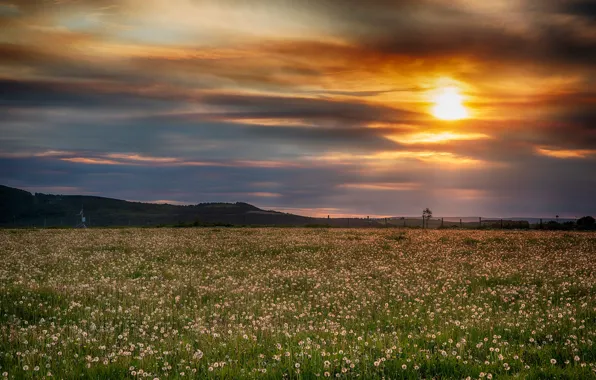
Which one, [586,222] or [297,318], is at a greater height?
[586,222]

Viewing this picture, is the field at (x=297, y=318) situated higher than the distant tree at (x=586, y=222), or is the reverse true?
the distant tree at (x=586, y=222)

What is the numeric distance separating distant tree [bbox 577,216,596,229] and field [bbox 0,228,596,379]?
180ft

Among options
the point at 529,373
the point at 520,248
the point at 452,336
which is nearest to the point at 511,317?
the point at 452,336

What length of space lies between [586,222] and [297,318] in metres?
74.5

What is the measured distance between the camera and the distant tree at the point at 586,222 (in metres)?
71.2

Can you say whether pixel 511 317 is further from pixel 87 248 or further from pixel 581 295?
pixel 87 248

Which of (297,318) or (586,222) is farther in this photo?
(586,222)

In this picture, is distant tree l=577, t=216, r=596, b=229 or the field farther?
distant tree l=577, t=216, r=596, b=229

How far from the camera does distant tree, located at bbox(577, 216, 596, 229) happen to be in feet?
234

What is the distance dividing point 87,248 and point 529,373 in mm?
28740

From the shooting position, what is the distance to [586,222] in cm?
7294

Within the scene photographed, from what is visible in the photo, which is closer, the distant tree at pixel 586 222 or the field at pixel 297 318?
the field at pixel 297 318

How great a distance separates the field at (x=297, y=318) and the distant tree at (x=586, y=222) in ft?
180

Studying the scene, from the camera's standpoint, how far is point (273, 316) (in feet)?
41.1
